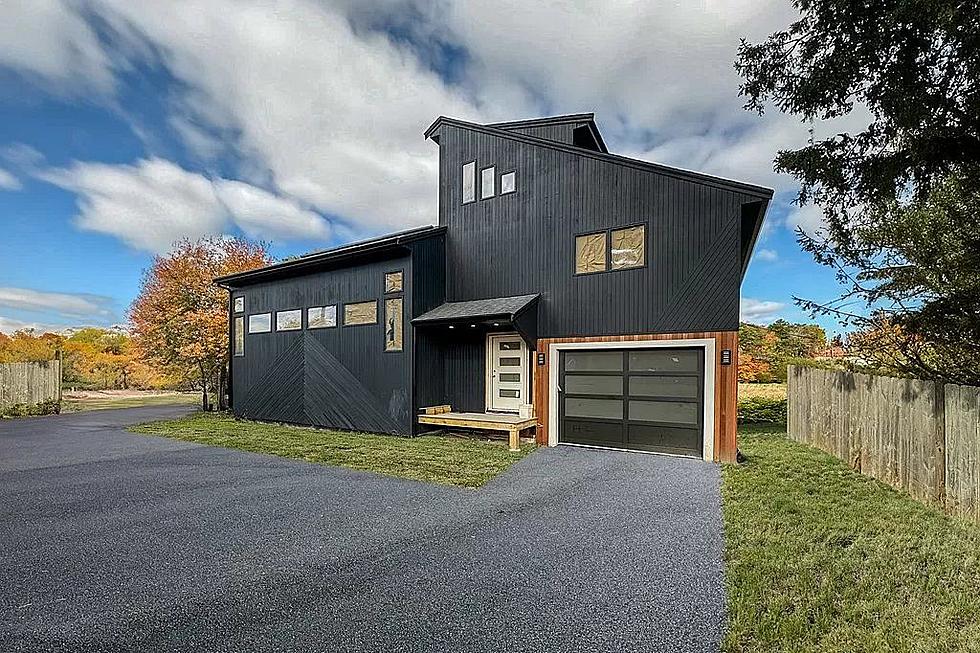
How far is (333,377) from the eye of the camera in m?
10.7

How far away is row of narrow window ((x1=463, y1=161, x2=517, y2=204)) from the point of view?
9320mm

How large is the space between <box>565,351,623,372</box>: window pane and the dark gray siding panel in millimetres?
394

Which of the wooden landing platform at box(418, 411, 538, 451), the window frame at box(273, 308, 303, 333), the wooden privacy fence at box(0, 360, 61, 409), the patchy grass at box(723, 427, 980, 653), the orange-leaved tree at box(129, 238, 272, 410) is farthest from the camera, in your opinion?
the orange-leaved tree at box(129, 238, 272, 410)

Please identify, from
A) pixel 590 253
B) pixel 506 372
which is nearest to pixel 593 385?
pixel 506 372

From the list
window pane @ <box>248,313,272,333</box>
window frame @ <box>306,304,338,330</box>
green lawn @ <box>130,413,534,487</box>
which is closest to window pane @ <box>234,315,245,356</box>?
window pane @ <box>248,313,272,333</box>

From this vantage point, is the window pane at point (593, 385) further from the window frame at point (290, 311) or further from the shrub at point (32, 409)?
the shrub at point (32, 409)

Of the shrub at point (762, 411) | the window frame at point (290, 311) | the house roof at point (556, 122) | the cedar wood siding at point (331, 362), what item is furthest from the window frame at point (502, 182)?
the shrub at point (762, 411)

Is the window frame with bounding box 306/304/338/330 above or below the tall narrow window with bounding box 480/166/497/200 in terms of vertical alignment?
below

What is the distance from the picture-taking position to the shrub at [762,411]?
40.9ft

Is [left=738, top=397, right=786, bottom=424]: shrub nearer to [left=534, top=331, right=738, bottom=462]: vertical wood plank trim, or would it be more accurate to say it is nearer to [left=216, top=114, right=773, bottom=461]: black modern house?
[left=216, top=114, right=773, bottom=461]: black modern house

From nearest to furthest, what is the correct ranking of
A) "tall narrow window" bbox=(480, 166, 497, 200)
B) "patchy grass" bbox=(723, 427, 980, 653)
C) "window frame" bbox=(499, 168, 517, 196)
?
"patchy grass" bbox=(723, 427, 980, 653)
"window frame" bbox=(499, 168, 517, 196)
"tall narrow window" bbox=(480, 166, 497, 200)

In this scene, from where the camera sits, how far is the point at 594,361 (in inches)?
323

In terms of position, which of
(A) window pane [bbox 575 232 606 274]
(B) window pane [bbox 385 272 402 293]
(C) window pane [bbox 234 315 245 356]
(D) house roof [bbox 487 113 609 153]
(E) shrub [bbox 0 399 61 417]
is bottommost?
(E) shrub [bbox 0 399 61 417]

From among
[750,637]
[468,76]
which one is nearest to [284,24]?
[468,76]
